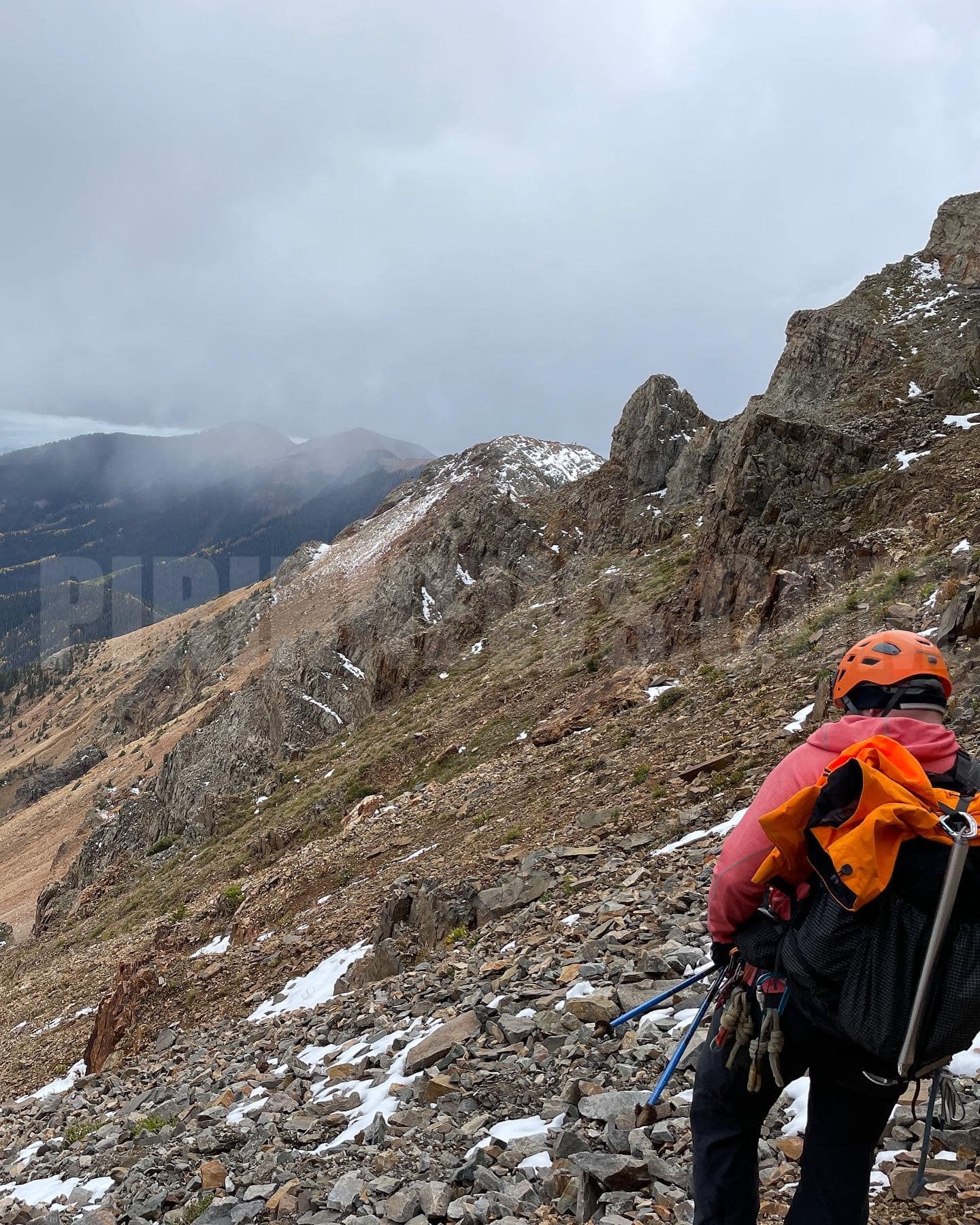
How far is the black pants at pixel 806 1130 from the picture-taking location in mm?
2922

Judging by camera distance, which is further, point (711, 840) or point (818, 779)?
point (711, 840)

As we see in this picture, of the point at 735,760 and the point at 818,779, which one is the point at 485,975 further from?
the point at 818,779

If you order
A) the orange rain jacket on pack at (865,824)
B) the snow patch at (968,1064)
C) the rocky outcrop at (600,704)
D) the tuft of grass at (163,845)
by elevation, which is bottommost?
the tuft of grass at (163,845)

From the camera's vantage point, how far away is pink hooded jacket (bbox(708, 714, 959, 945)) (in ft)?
9.51

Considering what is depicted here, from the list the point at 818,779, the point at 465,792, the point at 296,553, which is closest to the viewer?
the point at 818,779

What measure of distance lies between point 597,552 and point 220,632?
171 ft

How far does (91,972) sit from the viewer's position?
20.6 metres

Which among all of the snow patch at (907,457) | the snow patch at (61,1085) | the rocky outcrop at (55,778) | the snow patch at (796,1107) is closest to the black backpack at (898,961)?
the snow patch at (796,1107)

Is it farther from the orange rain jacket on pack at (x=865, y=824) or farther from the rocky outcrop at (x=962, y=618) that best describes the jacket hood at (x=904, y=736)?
the rocky outcrop at (x=962, y=618)

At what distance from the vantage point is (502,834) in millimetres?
13797

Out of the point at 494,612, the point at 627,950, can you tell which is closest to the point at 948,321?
the point at 494,612

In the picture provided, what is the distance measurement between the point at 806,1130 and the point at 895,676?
67.4 inches

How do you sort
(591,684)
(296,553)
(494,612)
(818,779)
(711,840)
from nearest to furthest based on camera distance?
(818,779)
(711,840)
(591,684)
(494,612)
(296,553)

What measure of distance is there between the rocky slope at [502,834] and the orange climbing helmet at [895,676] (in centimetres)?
266
